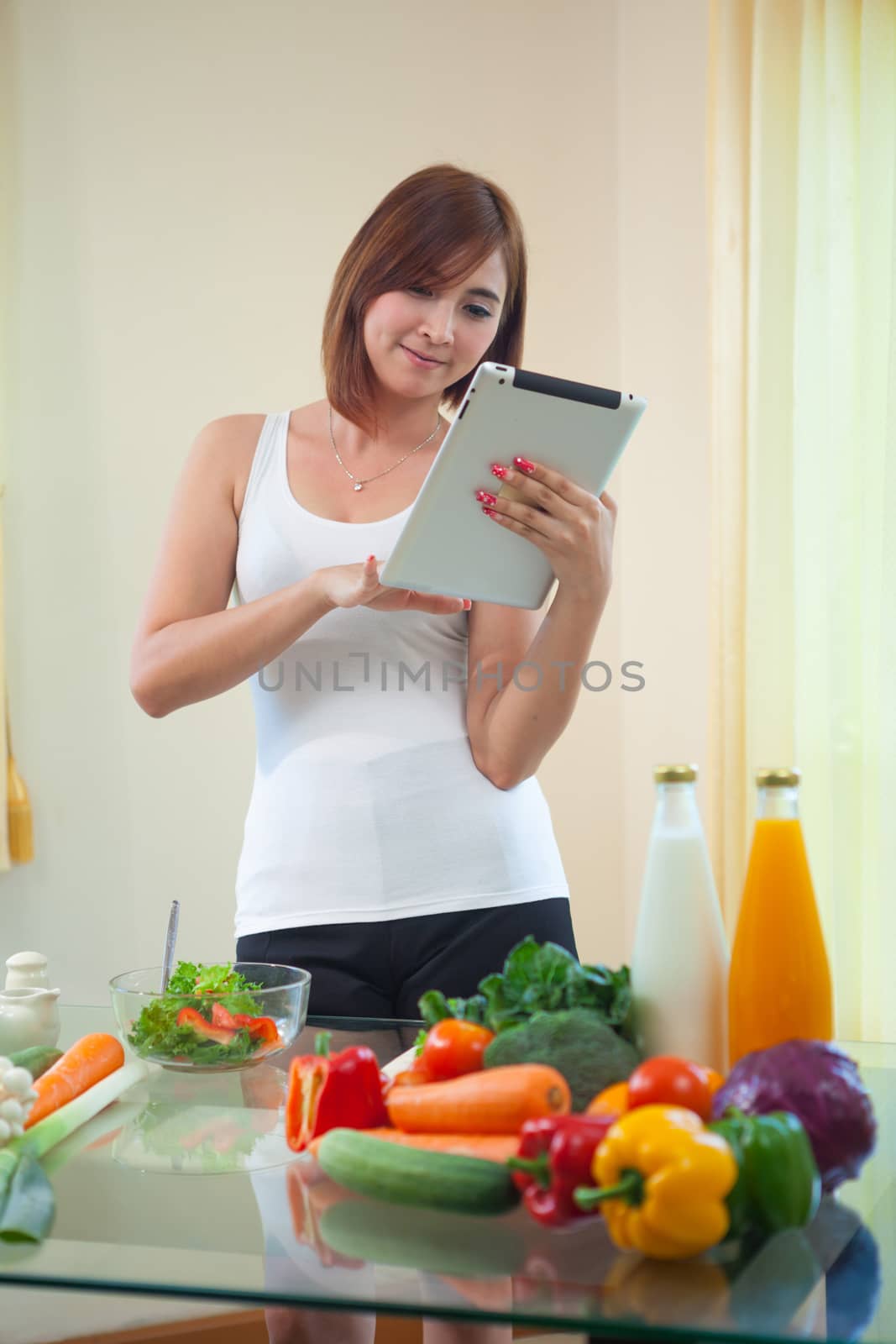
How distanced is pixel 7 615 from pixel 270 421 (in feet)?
4.20

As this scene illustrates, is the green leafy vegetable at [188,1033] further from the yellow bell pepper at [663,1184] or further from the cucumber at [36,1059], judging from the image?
the yellow bell pepper at [663,1184]

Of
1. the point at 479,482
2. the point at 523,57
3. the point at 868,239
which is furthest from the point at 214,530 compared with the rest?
the point at 523,57

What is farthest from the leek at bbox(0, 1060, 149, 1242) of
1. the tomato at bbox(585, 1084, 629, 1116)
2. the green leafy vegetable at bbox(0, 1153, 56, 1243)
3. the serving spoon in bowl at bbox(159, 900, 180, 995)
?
the tomato at bbox(585, 1084, 629, 1116)

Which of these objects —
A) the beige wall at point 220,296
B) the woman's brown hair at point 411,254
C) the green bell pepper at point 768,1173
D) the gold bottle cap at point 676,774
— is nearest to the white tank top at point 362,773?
A: the woman's brown hair at point 411,254

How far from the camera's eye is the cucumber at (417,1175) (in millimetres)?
668

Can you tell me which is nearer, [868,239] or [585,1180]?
[585,1180]

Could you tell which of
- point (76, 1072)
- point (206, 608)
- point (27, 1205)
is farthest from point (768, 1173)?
point (206, 608)

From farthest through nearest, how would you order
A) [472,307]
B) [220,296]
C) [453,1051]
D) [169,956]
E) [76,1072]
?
[220,296], [472,307], [169,956], [76,1072], [453,1051]

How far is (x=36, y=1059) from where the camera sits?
3.16ft

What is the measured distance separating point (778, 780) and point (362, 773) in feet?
2.11

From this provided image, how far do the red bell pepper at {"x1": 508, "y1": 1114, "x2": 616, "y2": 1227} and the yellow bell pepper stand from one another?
0.01 m

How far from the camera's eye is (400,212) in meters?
1.42

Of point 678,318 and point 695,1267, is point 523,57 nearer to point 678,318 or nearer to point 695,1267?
point 678,318
